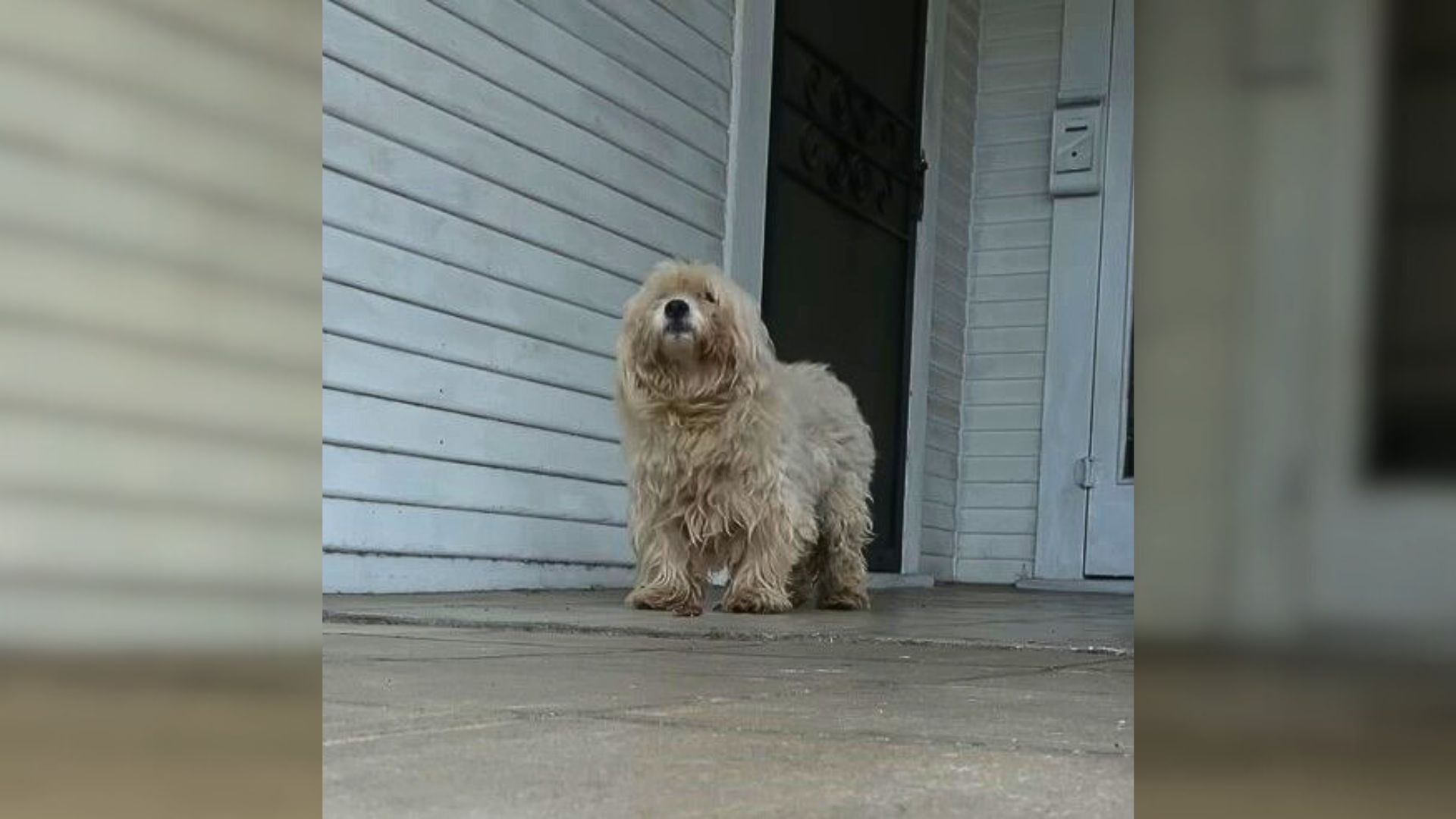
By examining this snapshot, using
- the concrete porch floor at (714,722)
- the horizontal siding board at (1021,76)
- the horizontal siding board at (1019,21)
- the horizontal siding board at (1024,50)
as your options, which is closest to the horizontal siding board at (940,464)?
the horizontal siding board at (1021,76)

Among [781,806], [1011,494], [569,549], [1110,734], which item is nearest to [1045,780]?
[781,806]

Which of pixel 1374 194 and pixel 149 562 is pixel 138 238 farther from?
pixel 1374 194

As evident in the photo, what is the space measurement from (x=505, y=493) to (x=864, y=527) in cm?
105

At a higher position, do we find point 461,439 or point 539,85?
point 539,85

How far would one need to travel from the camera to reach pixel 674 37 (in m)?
4.91

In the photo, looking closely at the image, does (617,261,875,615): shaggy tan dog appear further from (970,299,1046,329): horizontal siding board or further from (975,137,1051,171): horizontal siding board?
(975,137,1051,171): horizontal siding board

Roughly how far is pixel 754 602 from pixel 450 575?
90 centimetres

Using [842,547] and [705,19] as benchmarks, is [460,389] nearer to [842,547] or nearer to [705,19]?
[842,547]

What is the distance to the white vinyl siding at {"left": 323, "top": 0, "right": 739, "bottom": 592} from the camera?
3.59 meters

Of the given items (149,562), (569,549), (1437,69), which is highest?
(1437,69)

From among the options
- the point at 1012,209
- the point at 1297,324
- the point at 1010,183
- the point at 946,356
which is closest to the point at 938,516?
the point at 946,356

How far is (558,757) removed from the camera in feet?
3.22

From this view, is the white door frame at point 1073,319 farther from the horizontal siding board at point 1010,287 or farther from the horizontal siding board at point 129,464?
the horizontal siding board at point 129,464

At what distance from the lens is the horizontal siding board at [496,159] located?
11.7 feet
